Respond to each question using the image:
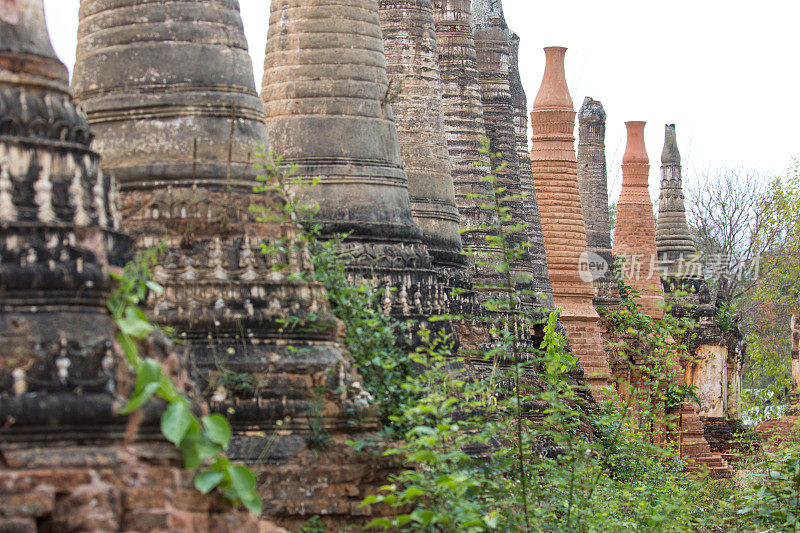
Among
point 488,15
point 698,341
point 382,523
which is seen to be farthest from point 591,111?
point 382,523

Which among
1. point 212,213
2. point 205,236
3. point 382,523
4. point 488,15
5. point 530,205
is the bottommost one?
point 382,523

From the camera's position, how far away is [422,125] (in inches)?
403

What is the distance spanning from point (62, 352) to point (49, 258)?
1.07ft

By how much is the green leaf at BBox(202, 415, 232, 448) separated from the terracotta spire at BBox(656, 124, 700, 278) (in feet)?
69.4

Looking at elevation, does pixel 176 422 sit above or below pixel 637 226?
below

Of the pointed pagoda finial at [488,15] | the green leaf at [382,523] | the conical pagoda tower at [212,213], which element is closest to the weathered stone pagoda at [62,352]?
the green leaf at [382,523]

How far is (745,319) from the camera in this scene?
3606cm

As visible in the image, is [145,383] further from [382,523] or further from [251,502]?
[382,523]

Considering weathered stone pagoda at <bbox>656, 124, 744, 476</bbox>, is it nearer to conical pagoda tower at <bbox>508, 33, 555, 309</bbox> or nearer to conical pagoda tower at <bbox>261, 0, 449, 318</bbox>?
conical pagoda tower at <bbox>508, 33, 555, 309</bbox>

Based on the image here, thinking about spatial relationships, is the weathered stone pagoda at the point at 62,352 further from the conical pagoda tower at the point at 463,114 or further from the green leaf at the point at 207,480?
the conical pagoda tower at the point at 463,114

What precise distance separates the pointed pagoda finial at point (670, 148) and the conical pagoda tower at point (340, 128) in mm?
18453

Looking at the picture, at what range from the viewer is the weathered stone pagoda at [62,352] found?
3.96 meters

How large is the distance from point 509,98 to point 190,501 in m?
11.2

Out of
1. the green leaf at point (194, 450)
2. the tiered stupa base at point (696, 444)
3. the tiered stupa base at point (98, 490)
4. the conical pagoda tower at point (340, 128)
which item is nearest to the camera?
the tiered stupa base at point (98, 490)
